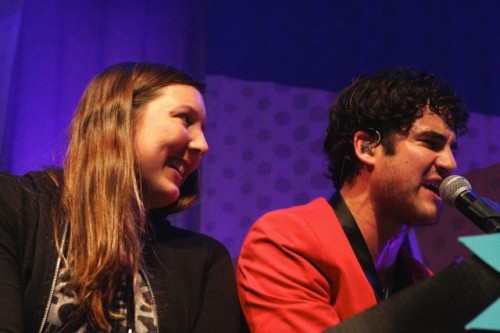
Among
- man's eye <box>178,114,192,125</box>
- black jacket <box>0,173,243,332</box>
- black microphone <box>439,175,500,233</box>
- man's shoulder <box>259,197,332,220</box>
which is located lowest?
black jacket <box>0,173,243,332</box>

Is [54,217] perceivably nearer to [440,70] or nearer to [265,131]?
[265,131]

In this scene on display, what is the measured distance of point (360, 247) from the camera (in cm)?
161

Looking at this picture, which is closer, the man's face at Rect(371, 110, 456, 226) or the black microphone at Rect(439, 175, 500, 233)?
the black microphone at Rect(439, 175, 500, 233)

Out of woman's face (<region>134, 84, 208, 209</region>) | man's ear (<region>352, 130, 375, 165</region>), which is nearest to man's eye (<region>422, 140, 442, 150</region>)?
man's ear (<region>352, 130, 375, 165</region>)

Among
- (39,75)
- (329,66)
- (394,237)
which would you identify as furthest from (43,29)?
(394,237)

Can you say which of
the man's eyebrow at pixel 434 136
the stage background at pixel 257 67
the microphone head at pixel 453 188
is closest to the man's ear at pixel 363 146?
the man's eyebrow at pixel 434 136

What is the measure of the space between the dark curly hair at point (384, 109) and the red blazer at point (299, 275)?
319 mm

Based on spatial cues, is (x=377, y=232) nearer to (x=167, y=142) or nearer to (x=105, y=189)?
(x=167, y=142)

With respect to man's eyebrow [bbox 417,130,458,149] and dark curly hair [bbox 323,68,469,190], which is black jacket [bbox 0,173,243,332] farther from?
man's eyebrow [bbox 417,130,458,149]

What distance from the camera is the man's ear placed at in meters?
1.79

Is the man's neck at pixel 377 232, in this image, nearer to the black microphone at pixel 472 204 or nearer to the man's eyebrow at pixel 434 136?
the man's eyebrow at pixel 434 136

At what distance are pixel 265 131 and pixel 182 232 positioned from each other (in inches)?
30.9

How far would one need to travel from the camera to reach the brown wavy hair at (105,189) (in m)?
1.35

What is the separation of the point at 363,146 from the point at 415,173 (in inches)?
8.0
